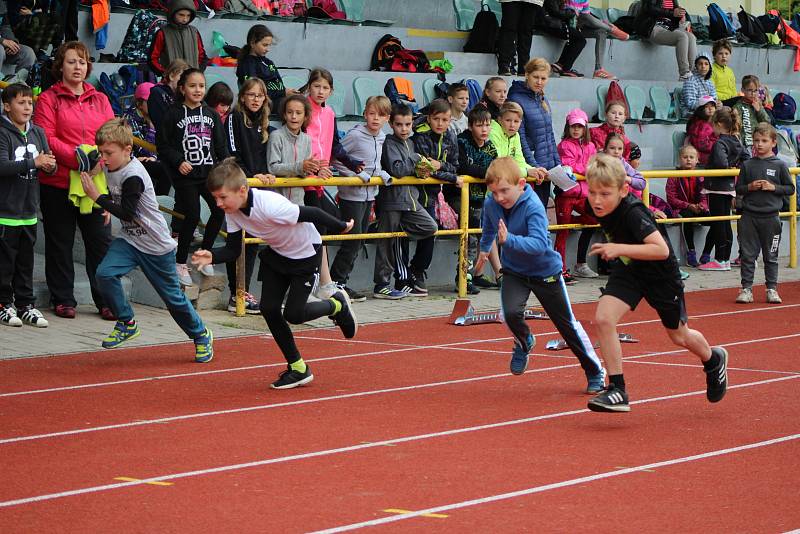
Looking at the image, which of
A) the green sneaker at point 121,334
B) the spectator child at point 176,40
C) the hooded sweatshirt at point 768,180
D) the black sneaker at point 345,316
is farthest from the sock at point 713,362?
the spectator child at point 176,40

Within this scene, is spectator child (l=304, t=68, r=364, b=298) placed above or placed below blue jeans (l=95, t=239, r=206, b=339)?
above

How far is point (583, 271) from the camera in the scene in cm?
1557

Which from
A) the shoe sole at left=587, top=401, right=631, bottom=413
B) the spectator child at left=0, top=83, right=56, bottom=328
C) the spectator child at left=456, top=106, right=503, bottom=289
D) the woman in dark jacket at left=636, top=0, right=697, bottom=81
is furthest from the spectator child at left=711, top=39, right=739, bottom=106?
the shoe sole at left=587, top=401, right=631, bottom=413

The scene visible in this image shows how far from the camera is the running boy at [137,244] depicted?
9828mm

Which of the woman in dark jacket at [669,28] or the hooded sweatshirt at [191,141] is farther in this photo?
the woman in dark jacket at [669,28]

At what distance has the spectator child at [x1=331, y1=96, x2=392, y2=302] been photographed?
42.8ft

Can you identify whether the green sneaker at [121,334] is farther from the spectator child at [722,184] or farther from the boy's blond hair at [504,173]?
the spectator child at [722,184]

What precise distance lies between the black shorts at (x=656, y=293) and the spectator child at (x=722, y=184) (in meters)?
8.94

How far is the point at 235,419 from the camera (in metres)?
7.77

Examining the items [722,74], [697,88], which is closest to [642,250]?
[697,88]

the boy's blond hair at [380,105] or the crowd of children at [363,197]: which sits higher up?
the boy's blond hair at [380,105]

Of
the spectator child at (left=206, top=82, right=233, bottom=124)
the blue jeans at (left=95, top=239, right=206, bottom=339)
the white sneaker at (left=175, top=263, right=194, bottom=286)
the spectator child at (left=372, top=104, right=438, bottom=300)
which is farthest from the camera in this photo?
the spectator child at (left=372, top=104, right=438, bottom=300)

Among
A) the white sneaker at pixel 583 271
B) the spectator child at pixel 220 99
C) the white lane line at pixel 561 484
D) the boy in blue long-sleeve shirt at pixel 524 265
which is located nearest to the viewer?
the white lane line at pixel 561 484

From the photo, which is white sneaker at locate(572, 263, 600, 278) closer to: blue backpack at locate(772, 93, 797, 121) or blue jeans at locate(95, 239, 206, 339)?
blue jeans at locate(95, 239, 206, 339)
